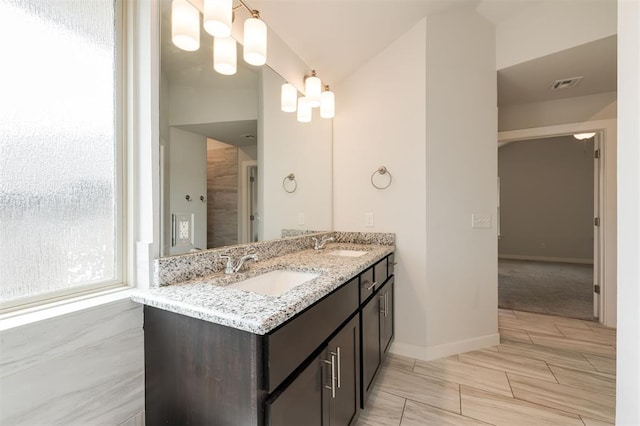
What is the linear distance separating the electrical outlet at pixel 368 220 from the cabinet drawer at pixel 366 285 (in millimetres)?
763

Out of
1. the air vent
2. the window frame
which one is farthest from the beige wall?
the window frame

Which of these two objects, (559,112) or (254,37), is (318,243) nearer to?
(254,37)

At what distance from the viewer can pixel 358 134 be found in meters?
2.41

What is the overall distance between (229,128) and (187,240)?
26.5 inches

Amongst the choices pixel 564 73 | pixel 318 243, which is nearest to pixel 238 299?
pixel 318 243

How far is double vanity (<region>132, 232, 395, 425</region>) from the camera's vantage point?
0.77m

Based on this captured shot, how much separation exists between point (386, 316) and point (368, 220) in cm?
80

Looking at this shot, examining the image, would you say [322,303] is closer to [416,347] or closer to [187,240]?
[187,240]

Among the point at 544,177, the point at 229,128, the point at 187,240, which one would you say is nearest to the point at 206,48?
the point at 229,128

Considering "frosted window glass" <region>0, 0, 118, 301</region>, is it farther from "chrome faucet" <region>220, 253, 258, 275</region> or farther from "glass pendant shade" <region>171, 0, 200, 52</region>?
"chrome faucet" <region>220, 253, 258, 275</region>

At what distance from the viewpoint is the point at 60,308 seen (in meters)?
0.83

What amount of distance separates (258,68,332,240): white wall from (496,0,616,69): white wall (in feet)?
A: 5.36

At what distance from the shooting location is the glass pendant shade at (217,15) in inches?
44.3

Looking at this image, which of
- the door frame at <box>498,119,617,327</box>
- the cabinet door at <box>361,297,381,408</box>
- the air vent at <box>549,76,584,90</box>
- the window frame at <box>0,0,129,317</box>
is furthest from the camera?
the door frame at <box>498,119,617,327</box>
